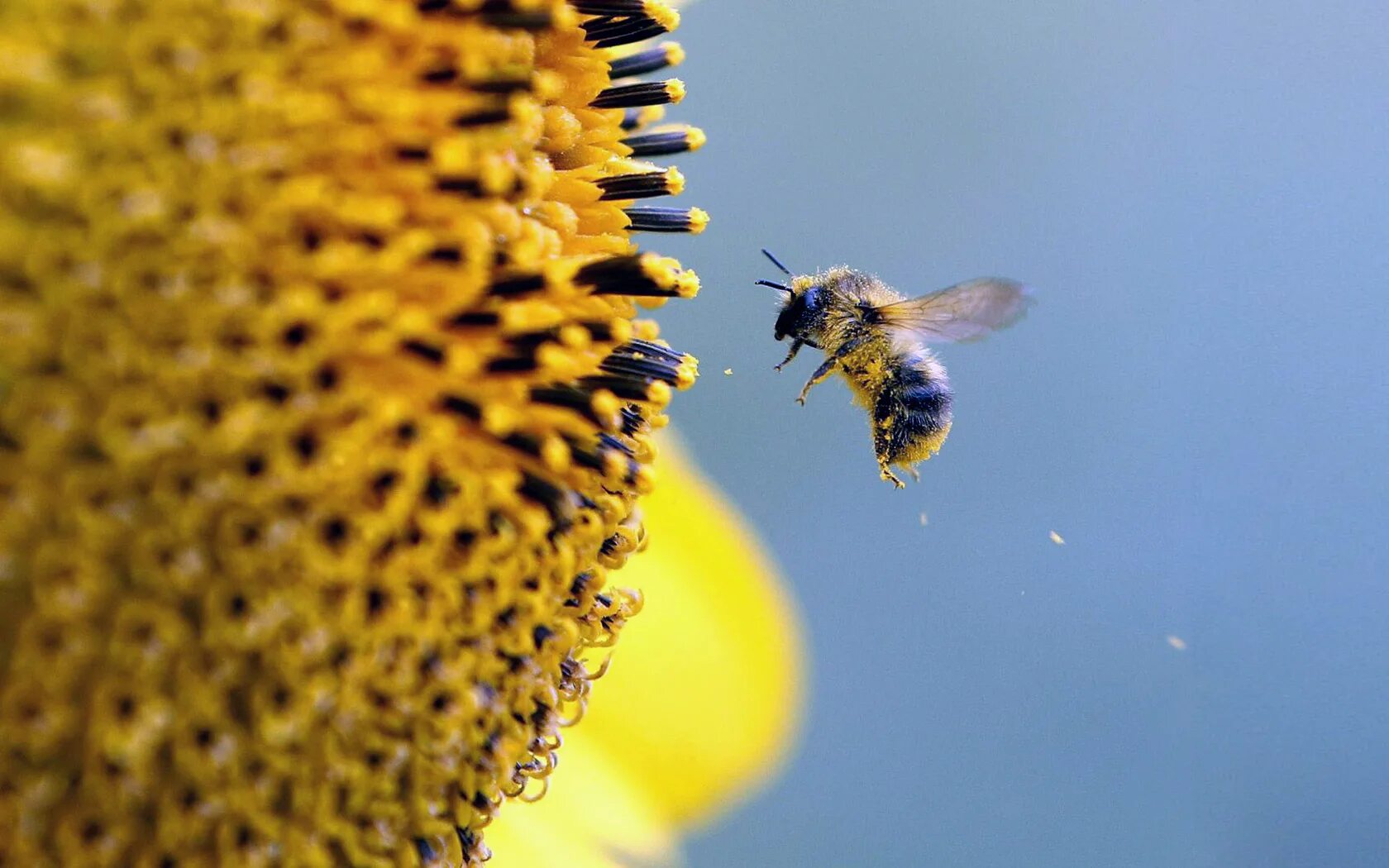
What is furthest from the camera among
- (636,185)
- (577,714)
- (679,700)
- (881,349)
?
(679,700)

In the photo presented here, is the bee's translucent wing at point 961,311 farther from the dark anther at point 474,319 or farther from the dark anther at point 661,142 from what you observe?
the dark anther at point 474,319

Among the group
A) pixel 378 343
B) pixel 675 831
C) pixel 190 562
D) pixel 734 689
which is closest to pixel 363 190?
pixel 378 343

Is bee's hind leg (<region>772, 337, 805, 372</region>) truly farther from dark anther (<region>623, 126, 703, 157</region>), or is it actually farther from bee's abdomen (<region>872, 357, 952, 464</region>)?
dark anther (<region>623, 126, 703, 157</region>)

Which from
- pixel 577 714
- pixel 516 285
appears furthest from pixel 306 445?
pixel 577 714

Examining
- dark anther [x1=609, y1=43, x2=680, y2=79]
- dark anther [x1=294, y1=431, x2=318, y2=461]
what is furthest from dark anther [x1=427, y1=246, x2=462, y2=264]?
dark anther [x1=609, y1=43, x2=680, y2=79]

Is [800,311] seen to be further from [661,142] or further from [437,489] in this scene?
[437,489]

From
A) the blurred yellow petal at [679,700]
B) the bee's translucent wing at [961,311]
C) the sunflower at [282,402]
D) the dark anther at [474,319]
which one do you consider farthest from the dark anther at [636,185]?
the blurred yellow petal at [679,700]
